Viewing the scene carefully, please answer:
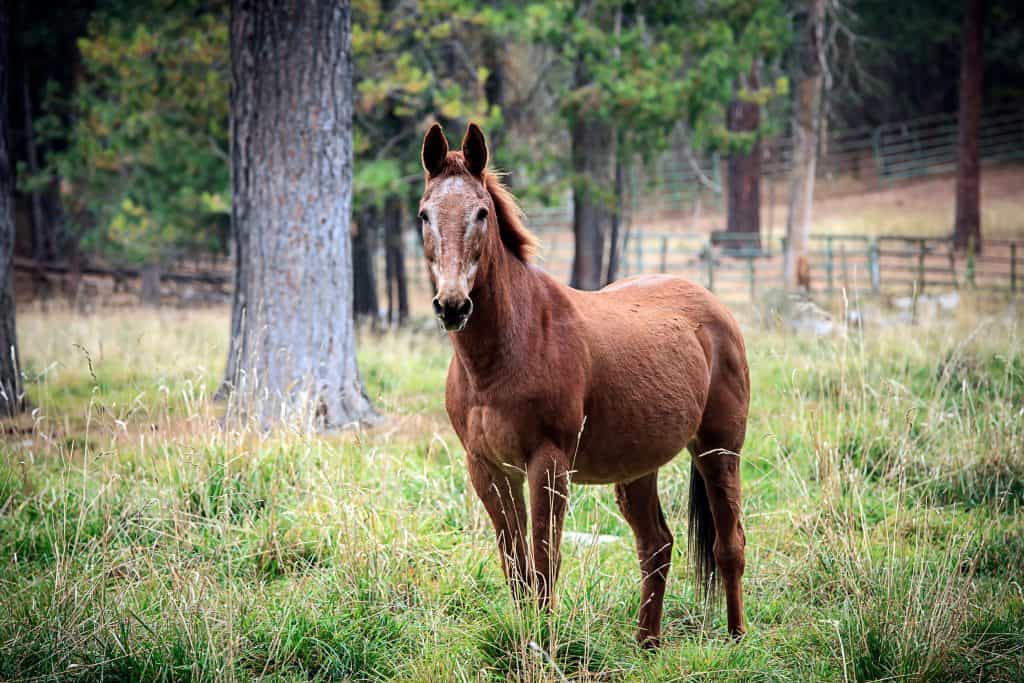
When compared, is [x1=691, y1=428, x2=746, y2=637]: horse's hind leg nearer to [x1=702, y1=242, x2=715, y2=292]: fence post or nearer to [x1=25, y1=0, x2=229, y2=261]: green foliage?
[x1=25, y1=0, x2=229, y2=261]: green foliage

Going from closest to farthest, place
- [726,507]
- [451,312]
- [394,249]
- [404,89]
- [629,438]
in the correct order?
1. [451,312]
2. [629,438]
3. [726,507]
4. [404,89]
5. [394,249]

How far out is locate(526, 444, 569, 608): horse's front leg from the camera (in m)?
3.41

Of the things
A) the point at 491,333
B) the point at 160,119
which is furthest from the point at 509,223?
the point at 160,119

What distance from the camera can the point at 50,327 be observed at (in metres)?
12.3

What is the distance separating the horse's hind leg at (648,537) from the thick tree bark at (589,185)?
27.7 feet

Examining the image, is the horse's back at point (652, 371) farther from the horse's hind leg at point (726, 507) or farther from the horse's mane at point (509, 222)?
the horse's mane at point (509, 222)

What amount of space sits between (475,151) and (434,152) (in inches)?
6.1

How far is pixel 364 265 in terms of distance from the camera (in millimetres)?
14273

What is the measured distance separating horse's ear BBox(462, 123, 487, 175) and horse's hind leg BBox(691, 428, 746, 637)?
1.73m

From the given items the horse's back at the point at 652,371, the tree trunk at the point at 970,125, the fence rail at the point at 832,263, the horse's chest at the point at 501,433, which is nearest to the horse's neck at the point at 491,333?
the horse's chest at the point at 501,433

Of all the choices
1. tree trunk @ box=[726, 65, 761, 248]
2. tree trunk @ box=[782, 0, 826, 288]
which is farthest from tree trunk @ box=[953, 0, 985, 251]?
tree trunk @ box=[726, 65, 761, 248]

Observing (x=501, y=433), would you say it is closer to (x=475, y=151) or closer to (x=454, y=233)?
(x=454, y=233)

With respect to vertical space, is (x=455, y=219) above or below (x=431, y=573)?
above

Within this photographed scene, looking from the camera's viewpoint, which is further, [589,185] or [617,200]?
[617,200]
